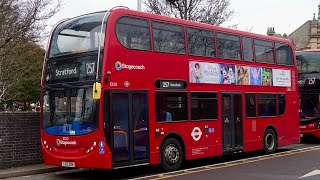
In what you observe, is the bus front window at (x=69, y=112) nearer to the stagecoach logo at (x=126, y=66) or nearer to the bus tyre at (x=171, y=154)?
the stagecoach logo at (x=126, y=66)

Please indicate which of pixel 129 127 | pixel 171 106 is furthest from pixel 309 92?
pixel 129 127

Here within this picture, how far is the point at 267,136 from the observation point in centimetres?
1684

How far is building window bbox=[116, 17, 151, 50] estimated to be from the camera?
39.3ft

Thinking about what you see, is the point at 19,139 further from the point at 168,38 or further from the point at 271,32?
the point at 271,32

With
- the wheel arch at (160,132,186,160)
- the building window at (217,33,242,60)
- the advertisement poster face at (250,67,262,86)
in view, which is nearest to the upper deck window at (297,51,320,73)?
the advertisement poster face at (250,67,262,86)

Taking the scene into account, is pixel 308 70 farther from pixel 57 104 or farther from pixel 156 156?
pixel 57 104

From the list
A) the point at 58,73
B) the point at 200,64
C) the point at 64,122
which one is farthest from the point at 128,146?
the point at 200,64

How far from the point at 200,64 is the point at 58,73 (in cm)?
419

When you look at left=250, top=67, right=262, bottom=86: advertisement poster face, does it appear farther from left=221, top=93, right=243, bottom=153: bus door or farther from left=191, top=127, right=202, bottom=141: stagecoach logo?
left=191, top=127, right=202, bottom=141: stagecoach logo

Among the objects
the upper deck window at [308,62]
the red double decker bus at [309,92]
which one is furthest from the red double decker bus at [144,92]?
the upper deck window at [308,62]

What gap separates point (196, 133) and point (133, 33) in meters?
3.59

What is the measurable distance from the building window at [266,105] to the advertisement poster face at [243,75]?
3.17 ft

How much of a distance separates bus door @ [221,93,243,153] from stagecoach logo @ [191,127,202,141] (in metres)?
1.21

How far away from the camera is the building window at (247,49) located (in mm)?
15912
